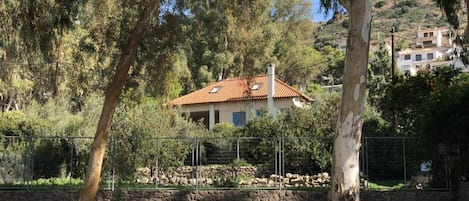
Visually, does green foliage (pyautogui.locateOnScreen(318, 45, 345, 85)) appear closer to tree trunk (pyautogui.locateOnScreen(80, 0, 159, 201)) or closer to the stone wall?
the stone wall

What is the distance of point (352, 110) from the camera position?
989 cm

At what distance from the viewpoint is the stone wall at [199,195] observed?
1602cm

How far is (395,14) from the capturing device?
422ft

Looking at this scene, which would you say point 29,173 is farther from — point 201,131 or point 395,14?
point 395,14

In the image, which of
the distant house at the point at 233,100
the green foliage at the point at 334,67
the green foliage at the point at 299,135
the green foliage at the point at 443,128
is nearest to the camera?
the green foliage at the point at 443,128

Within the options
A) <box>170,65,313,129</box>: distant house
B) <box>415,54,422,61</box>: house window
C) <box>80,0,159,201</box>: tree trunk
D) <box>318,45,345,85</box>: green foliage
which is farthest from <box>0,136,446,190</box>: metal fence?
<box>415,54,422,61</box>: house window

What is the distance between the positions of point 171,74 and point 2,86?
1924cm

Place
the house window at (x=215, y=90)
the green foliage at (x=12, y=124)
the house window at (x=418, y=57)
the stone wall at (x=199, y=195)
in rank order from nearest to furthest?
the stone wall at (x=199, y=195), the green foliage at (x=12, y=124), the house window at (x=215, y=90), the house window at (x=418, y=57)

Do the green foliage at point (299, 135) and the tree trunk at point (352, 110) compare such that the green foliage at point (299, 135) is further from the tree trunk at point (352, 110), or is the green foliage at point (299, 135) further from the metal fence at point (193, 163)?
the tree trunk at point (352, 110)

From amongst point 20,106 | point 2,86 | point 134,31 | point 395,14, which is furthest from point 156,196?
point 395,14

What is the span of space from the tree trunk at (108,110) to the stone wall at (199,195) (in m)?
3.15

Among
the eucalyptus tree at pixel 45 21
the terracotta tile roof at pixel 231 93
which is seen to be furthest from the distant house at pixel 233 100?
the eucalyptus tree at pixel 45 21

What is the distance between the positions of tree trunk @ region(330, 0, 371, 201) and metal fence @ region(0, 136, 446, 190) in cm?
750

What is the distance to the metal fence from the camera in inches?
696
